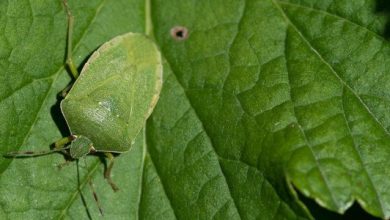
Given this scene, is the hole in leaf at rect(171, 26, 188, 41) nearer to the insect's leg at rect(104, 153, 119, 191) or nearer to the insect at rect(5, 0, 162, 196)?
the insect at rect(5, 0, 162, 196)

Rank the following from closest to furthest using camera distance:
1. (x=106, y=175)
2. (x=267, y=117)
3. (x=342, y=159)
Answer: (x=342, y=159), (x=267, y=117), (x=106, y=175)

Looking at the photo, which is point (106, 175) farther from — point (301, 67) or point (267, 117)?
point (301, 67)

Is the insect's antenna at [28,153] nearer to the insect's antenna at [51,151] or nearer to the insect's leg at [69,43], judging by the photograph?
the insect's antenna at [51,151]

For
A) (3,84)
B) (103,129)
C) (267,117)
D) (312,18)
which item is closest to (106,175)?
(103,129)

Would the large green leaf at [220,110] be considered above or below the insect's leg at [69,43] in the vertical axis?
below

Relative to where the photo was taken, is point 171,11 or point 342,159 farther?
point 171,11

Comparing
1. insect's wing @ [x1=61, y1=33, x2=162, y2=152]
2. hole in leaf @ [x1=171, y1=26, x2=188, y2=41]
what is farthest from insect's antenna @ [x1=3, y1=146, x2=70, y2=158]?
hole in leaf @ [x1=171, y1=26, x2=188, y2=41]

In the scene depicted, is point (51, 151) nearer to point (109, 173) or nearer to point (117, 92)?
point (109, 173)

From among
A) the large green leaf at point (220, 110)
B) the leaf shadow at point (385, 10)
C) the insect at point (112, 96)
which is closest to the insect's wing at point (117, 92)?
the insect at point (112, 96)
